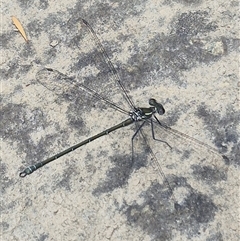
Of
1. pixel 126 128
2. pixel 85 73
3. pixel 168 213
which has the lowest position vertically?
pixel 168 213

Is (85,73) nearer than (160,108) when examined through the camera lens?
No

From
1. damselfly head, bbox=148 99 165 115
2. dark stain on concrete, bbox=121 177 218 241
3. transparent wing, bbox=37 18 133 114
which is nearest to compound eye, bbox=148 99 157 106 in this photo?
damselfly head, bbox=148 99 165 115

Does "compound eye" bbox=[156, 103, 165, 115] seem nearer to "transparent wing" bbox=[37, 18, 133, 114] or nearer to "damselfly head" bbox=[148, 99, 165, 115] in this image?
"damselfly head" bbox=[148, 99, 165, 115]

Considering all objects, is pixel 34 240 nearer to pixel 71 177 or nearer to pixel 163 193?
pixel 71 177

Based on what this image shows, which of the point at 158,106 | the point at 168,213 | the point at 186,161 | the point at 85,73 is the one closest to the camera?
the point at 168,213

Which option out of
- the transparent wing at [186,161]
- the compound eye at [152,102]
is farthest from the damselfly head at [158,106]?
the transparent wing at [186,161]

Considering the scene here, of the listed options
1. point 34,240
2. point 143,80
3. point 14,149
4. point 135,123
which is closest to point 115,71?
point 143,80

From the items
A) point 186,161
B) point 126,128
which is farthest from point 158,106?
point 186,161

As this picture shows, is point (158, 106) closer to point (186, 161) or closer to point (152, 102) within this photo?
point (152, 102)
